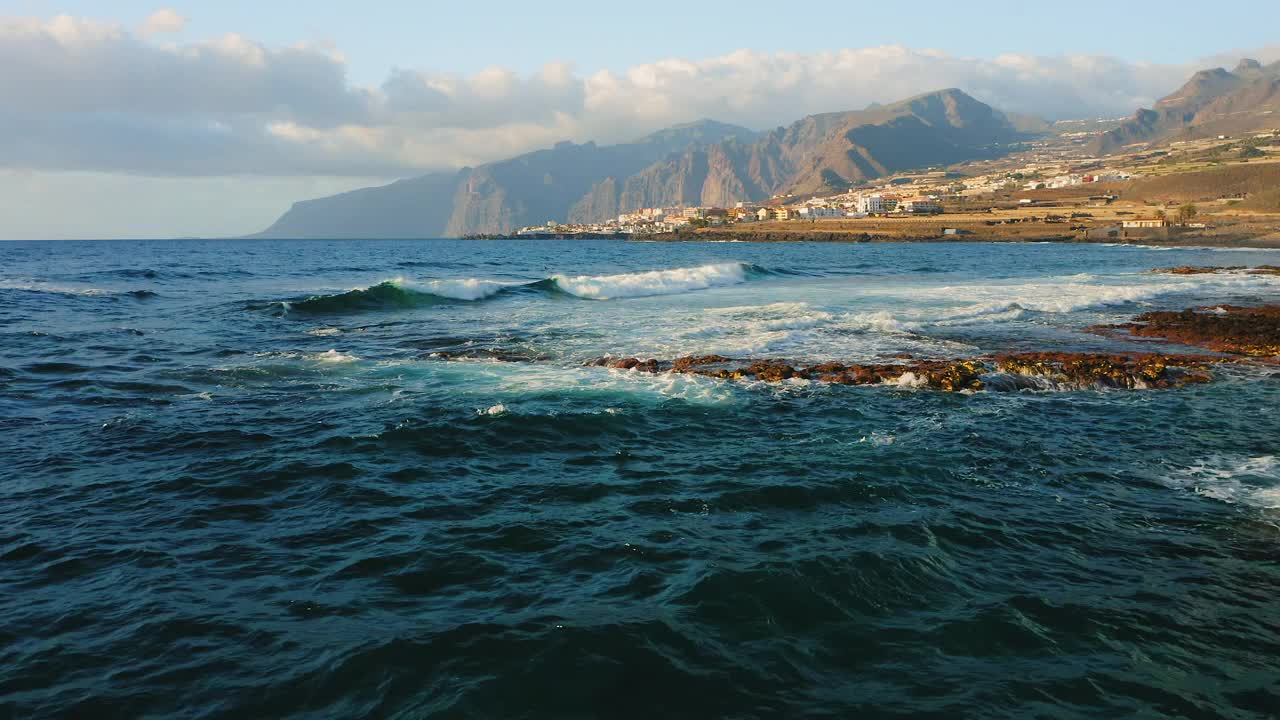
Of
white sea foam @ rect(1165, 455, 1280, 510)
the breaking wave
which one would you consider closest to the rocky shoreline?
white sea foam @ rect(1165, 455, 1280, 510)

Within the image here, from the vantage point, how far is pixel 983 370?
51.5ft

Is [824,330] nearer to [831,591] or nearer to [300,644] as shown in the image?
[831,591]

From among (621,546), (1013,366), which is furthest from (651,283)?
(621,546)

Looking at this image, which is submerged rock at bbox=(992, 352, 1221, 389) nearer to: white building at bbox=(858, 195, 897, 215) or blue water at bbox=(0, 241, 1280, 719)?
blue water at bbox=(0, 241, 1280, 719)

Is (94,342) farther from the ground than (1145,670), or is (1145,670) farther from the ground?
(94,342)

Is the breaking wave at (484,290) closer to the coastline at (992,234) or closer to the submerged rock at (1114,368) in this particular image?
the submerged rock at (1114,368)

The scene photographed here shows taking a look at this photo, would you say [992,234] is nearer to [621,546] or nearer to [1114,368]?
[1114,368]

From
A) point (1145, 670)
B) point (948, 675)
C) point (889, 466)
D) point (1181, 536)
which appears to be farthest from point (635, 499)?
point (1181, 536)

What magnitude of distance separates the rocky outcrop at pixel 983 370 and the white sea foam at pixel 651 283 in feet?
71.3

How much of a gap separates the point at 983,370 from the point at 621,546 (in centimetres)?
1140

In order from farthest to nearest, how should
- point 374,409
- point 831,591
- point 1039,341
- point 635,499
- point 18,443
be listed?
point 1039,341 → point 374,409 → point 18,443 → point 635,499 → point 831,591

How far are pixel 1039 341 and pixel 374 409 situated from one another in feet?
58.4

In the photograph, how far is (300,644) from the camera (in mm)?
5762

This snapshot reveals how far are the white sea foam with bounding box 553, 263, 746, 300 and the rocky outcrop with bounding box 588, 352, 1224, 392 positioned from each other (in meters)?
21.7
